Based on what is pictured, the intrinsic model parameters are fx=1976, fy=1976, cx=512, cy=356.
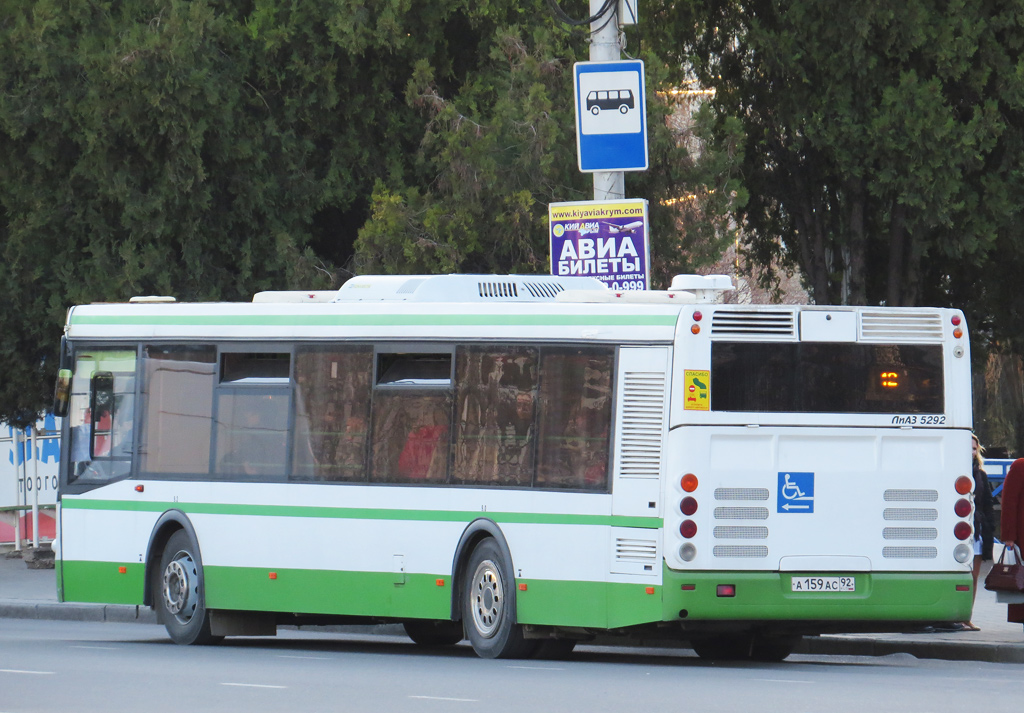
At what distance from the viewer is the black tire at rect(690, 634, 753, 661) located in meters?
15.0

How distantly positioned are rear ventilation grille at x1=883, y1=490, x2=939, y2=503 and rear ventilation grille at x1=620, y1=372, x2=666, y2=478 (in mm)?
1630

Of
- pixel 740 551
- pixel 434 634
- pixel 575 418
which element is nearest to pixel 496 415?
pixel 575 418

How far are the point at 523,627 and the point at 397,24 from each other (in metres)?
9.53

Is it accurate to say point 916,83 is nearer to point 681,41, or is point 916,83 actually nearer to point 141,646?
point 681,41

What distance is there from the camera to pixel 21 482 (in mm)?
28734

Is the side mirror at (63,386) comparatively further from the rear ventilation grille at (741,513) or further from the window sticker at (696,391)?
the rear ventilation grille at (741,513)

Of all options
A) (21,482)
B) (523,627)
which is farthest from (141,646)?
(21,482)

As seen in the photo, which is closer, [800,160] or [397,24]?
[397,24]

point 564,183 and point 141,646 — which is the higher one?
point 564,183

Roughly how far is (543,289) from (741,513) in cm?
290

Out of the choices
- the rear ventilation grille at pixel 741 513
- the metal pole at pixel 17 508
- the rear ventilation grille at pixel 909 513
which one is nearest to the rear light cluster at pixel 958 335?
the rear ventilation grille at pixel 909 513

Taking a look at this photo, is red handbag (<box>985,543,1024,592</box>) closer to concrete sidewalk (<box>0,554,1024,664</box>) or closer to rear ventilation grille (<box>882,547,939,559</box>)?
concrete sidewalk (<box>0,554,1024,664</box>)

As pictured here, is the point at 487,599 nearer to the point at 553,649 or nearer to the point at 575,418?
the point at 553,649

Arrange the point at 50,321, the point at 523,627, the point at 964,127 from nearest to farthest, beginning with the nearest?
Answer: 1. the point at 523,627
2. the point at 964,127
3. the point at 50,321
